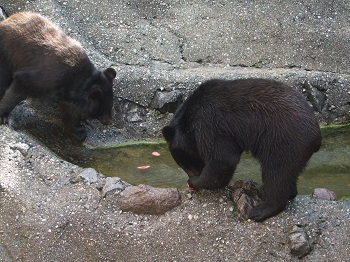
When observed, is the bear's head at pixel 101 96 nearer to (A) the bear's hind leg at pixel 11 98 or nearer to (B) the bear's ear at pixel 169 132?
(A) the bear's hind leg at pixel 11 98

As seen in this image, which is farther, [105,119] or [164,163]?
[105,119]

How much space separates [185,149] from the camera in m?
6.57

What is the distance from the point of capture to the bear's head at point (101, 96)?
320 inches

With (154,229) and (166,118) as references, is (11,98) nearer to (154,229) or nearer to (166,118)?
(166,118)

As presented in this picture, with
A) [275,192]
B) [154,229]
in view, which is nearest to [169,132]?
[154,229]

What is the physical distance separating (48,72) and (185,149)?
7.41ft

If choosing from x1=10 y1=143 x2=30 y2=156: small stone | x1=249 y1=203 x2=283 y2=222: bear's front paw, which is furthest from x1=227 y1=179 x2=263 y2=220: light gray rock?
x1=10 y1=143 x2=30 y2=156: small stone

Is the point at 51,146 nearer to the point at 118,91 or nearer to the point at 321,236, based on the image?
the point at 118,91

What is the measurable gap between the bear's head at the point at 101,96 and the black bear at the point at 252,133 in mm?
1851

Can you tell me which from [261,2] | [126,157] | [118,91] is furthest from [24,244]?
[261,2]

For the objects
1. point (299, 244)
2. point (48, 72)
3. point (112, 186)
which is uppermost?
point (48, 72)

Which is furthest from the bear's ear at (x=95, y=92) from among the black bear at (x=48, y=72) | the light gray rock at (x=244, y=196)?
the light gray rock at (x=244, y=196)

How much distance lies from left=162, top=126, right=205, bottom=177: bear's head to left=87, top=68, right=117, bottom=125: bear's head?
1.83 metres

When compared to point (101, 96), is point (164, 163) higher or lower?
lower
